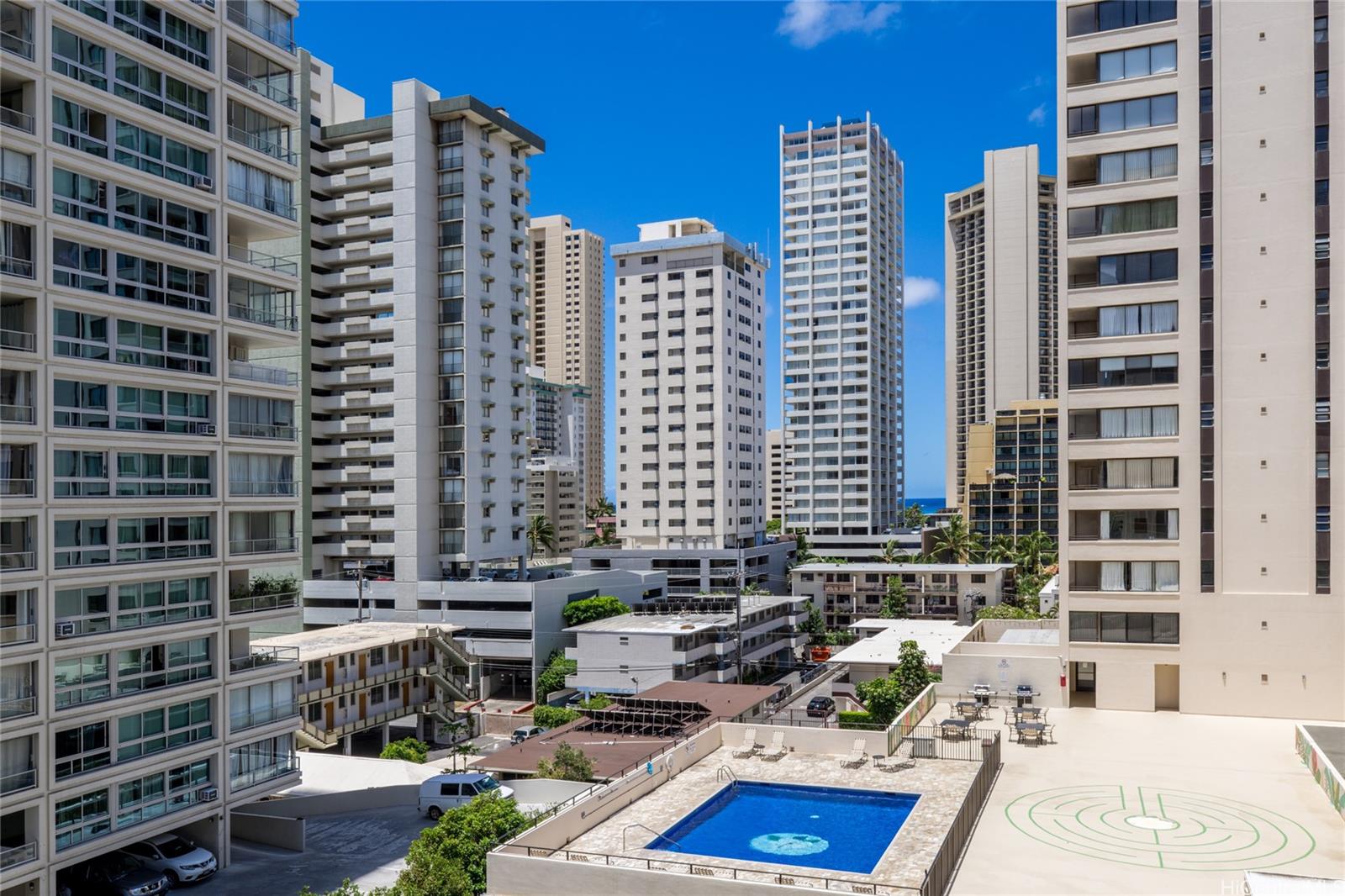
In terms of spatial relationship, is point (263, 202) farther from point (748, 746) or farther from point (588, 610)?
point (588, 610)

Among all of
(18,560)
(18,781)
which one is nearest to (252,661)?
(18,781)

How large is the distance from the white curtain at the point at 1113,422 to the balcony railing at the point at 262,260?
33.6 metres

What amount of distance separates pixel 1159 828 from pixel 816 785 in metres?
10.6

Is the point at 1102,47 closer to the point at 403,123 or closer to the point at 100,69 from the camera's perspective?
the point at 100,69

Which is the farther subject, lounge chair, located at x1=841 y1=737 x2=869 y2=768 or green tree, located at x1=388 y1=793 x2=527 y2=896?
lounge chair, located at x1=841 y1=737 x2=869 y2=768

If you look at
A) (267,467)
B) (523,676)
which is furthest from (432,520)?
(267,467)

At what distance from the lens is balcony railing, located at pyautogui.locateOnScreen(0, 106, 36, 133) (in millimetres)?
29281

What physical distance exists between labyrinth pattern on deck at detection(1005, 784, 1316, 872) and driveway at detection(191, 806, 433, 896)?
21.4 metres

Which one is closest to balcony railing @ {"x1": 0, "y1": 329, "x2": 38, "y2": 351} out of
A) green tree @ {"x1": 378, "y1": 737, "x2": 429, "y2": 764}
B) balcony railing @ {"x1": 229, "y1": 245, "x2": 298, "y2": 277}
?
balcony railing @ {"x1": 229, "y1": 245, "x2": 298, "y2": 277}

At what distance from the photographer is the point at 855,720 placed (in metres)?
50.4

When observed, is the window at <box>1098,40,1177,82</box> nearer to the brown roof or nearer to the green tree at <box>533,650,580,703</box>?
the brown roof

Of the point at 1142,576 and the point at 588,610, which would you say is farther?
the point at 588,610

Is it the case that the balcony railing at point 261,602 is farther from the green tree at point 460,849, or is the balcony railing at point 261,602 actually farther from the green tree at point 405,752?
the green tree at point 405,752

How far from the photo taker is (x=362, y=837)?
128 ft
